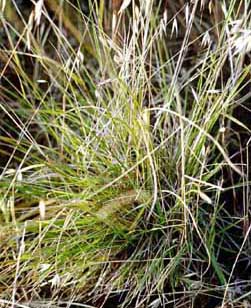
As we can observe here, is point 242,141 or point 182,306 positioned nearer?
point 182,306

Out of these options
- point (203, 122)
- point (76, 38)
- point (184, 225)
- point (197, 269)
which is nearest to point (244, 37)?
point (203, 122)

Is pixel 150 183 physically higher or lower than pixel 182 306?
higher

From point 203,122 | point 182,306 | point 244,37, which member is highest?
point 244,37

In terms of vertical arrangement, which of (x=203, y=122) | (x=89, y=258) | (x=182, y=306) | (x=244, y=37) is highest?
(x=244, y=37)

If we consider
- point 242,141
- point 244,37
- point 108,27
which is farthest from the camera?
point 108,27

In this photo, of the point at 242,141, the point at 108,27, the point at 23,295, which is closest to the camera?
the point at 23,295

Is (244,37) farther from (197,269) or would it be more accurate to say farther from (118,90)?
(197,269)

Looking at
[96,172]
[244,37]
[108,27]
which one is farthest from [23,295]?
[108,27]

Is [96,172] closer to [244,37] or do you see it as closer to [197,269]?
[197,269]

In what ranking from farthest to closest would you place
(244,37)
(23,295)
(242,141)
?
(242,141) < (23,295) < (244,37)
